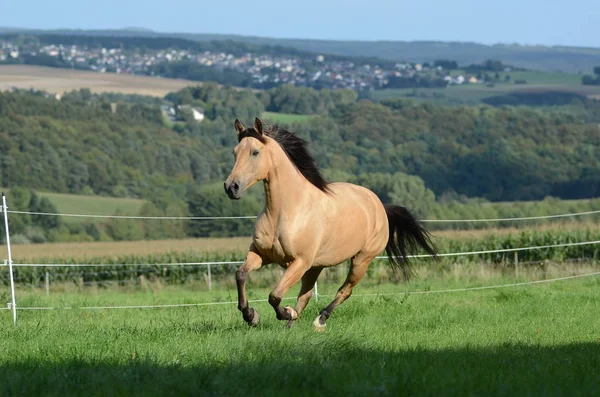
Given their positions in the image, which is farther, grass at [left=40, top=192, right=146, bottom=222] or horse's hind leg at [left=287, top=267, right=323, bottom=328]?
grass at [left=40, top=192, right=146, bottom=222]

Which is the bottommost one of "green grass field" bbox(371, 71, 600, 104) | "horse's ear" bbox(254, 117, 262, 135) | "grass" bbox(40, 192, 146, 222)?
"green grass field" bbox(371, 71, 600, 104)

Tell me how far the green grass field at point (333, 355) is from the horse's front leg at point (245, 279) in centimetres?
22

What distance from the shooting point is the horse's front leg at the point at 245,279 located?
9.00m

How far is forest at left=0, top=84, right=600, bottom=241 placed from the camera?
253 ft

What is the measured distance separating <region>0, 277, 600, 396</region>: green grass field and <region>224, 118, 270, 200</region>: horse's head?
1233 millimetres

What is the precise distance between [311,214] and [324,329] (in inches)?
47.0

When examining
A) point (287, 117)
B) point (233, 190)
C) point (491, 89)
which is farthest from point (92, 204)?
point (491, 89)

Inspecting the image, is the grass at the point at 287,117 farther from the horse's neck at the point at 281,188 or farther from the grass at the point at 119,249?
the horse's neck at the point at 281,188

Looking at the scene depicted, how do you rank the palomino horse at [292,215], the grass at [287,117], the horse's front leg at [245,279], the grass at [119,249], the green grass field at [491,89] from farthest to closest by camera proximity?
the green grass field at [491,89] < the grass at [287,117] < the grass at [119,249] < the palomino horse at [292,215] < the horse's front leg at [245,279]

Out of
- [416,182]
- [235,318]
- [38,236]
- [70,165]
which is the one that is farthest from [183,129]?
[235,318]

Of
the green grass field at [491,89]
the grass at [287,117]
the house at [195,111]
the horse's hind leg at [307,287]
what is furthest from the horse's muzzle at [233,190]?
the green grass field at [491,89]

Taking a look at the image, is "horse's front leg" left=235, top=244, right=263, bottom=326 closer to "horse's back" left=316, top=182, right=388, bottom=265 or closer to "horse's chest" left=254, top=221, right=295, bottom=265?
"horse's chest" left=254, top=221, right=295, bottom=265

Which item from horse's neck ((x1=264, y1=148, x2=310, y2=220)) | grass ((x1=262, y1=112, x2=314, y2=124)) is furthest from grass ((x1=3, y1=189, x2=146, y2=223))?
horse's neck ((x1=264, y1=148, x2=310, y2=220))

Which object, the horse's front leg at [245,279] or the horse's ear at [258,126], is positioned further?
the horse's ear at [258,126]
